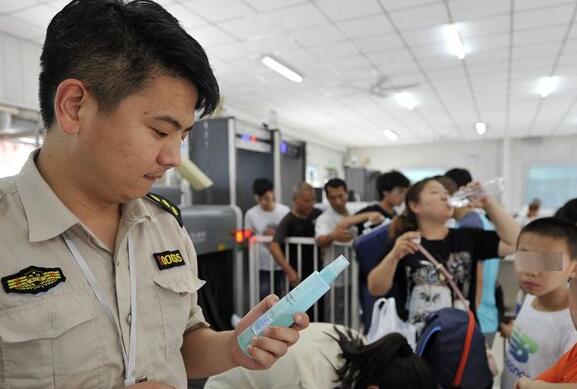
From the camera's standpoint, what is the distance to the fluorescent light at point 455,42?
13.7 feet

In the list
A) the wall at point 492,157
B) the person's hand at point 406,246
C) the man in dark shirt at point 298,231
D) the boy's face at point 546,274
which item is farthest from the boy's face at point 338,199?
the wall at point 492,157

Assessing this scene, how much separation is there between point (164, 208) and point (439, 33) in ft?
14.3

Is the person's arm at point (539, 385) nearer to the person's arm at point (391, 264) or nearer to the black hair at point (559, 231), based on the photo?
the black hair at point (559, 231)

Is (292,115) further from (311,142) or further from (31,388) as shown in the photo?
(31,388)

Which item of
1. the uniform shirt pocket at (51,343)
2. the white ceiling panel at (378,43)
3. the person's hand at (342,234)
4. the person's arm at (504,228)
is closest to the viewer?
the uniform shirt pocket at (51,343)

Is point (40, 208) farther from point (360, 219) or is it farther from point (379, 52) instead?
point (379, 52)

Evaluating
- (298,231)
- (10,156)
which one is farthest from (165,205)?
(10,156)

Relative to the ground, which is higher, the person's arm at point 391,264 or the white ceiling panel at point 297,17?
the white ceiling panel at point 297,17

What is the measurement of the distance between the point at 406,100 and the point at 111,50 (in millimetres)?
7113

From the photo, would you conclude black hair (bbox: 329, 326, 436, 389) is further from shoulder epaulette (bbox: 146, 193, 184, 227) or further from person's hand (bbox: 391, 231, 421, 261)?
shoulder epaulette (bbox: 146, 193, 184, 227)

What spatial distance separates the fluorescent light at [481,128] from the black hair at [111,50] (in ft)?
32.4

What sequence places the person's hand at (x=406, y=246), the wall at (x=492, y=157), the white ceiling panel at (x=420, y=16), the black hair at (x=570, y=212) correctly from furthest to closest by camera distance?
the wall at (x=492, y=157) < the white ceiling panel at (x=420, y=16) < the black hair at (x=570, y=212) < the person's hand at (x=406, y=246)

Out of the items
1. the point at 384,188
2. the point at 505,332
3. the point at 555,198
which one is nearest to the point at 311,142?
the point at 555,198

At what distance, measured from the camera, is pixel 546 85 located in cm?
627
